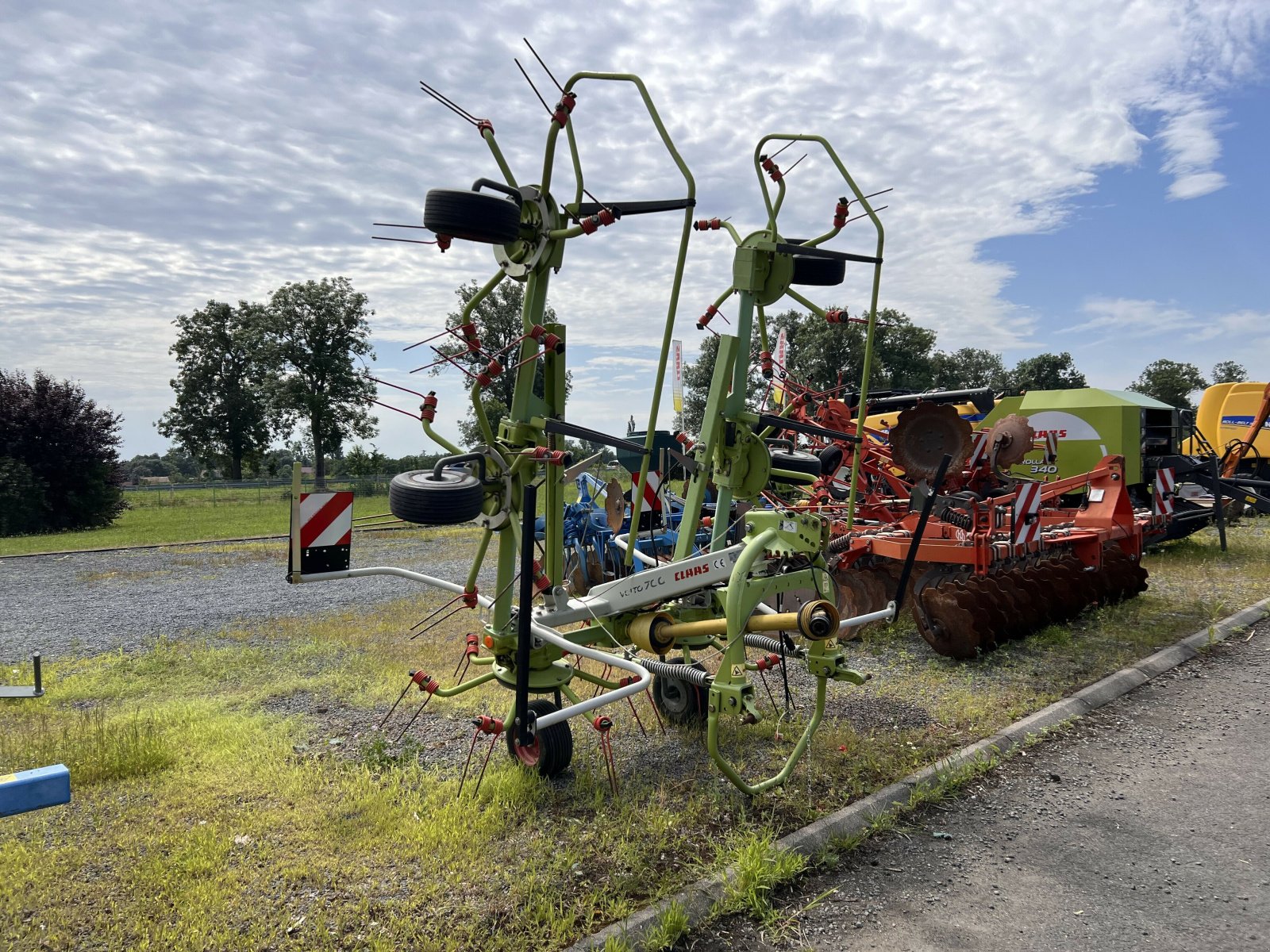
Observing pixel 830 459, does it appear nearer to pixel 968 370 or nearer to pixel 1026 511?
pixel 1026 511

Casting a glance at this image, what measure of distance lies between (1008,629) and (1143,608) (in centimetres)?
219

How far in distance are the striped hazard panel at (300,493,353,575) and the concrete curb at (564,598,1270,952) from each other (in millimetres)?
2053

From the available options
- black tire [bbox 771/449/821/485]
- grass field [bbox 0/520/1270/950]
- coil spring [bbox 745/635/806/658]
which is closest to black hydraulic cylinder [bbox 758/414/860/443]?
black tire [bbox 771/449/821/485]

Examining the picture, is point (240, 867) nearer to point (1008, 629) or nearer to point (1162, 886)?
point (1162, 886)

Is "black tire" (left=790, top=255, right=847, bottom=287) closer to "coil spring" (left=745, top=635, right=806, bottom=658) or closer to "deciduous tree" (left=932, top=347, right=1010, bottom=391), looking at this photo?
"coil spring" (left=745, top=635, right=806, bottom=658)

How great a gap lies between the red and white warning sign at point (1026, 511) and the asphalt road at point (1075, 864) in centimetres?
247

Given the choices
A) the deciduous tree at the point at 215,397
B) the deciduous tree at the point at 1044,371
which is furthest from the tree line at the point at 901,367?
the deciduous tree at the point at 215,397

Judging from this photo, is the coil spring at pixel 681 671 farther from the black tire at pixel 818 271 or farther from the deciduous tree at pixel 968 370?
the deciduous tree at pixel 968 370

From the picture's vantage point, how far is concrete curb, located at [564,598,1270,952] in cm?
300

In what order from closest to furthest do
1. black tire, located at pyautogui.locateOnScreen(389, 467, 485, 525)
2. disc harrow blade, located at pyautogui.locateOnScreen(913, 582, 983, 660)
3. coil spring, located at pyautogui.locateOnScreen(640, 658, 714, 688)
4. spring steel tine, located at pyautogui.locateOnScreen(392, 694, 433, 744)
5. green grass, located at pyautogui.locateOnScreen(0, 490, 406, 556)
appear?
black tire, located at pyautogui.locateOnScreen(389, 467, 485, 525) < coil spring, located at pyautogui.locateOnScreen(640, 658, 714, 688) < spring steel tine, located at pyautogui.locateOnScreen(392, 694, 433, 744) < disc harrow blade, located at pyautogui.locateOnScreen(913, 582, 983, 660) < green grass, located at pyautogui.locateOnScreen(0, 490, 406, 556)

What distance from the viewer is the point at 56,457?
24750 mm

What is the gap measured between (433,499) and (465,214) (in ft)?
4.09

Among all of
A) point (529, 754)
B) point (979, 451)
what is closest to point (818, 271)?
point (529, 754)

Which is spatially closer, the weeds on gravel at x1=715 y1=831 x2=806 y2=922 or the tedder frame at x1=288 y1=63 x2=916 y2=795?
the weeds on gravel at x1=715 y1=831 x2=806 y2=922
